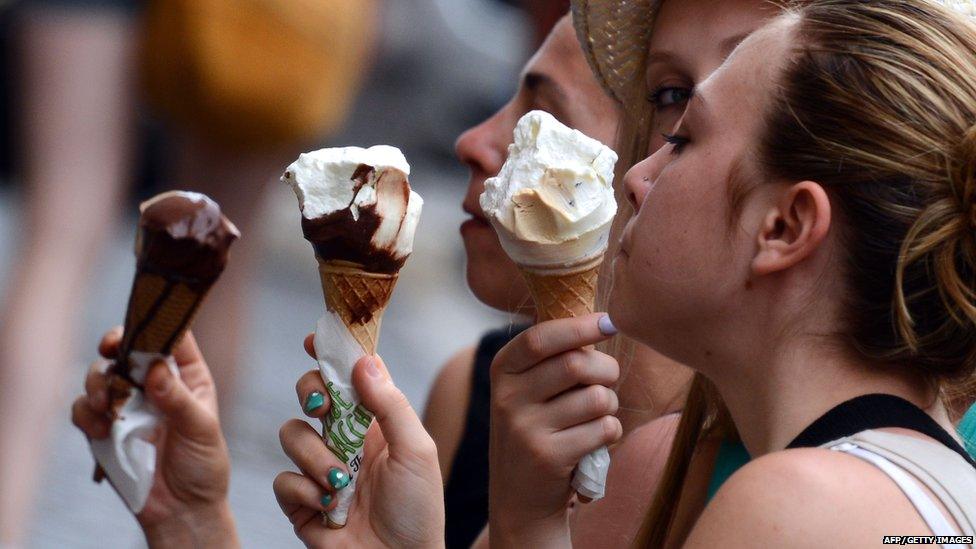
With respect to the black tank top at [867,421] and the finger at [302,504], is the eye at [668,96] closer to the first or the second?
the black tank top at [867,421]

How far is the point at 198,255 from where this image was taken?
1.93 meters

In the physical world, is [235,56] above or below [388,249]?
below

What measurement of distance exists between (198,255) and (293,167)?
0.20 meters

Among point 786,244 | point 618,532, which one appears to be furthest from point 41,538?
point 786,244

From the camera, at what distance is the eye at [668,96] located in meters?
2.51

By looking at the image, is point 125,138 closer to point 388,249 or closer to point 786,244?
point 388,249

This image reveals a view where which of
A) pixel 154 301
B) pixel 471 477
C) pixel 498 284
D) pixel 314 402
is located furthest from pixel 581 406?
pixel 471 477

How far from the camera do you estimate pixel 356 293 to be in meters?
1.98

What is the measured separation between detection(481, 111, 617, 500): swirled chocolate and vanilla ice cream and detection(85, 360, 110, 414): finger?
2.44 ft

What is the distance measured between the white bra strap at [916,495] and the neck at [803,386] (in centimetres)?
17

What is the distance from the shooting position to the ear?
1757 mm

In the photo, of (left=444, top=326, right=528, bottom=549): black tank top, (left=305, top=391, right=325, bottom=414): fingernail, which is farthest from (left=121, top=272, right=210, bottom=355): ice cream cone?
(left=444, top=326, right=528, bottom=549): black tank top

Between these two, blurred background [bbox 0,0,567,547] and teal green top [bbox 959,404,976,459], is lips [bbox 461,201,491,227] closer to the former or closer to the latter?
blurred background [bbox 0,0,567,547]

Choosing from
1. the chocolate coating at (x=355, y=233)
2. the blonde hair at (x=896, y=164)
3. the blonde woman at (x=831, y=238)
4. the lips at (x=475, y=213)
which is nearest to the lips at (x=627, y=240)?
→ the blonde woman at (x=831, y=238)
